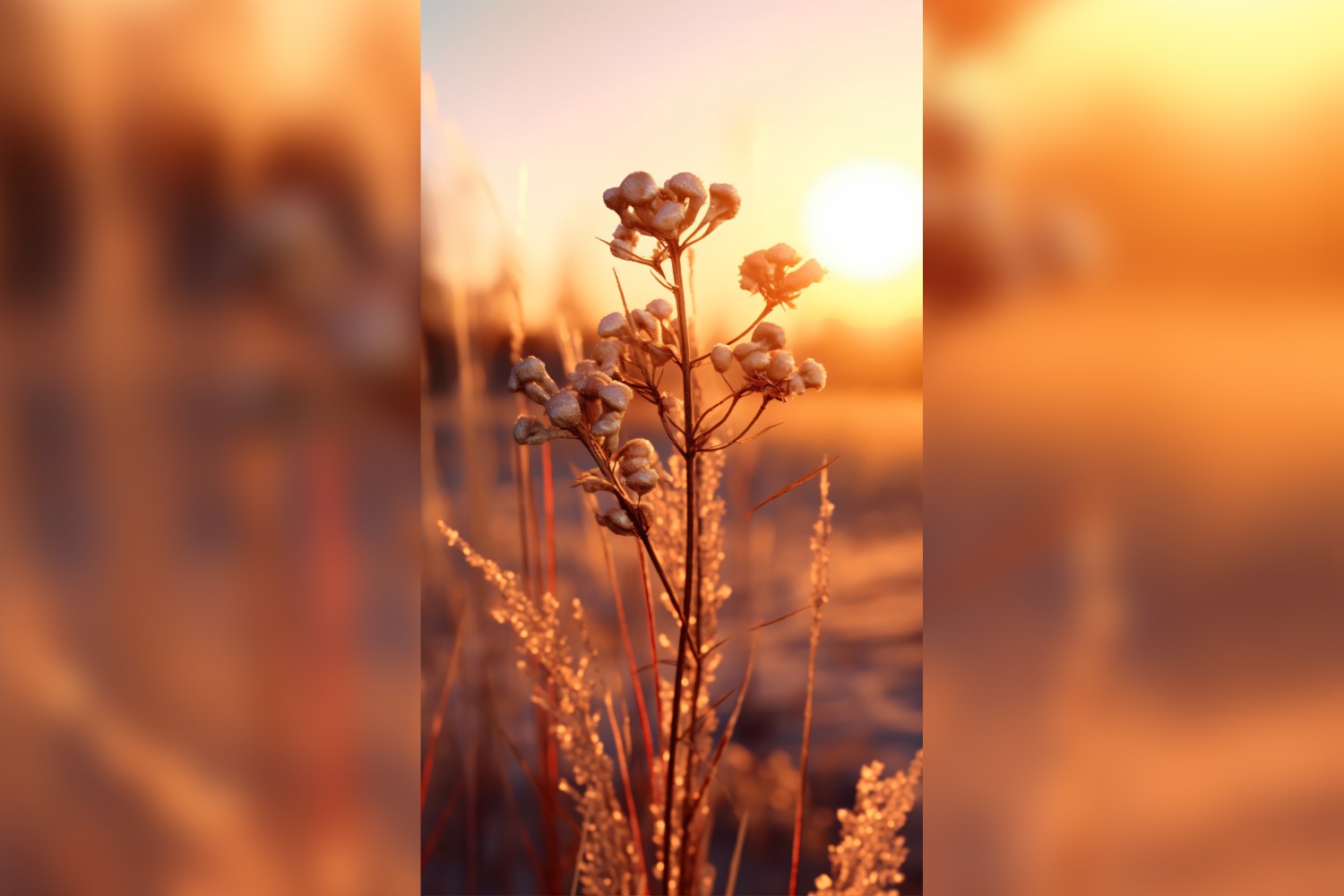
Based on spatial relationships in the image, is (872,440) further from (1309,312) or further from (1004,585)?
(1309,312)

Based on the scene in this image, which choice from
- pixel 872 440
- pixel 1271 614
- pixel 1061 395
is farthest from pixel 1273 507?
pixel 872 440

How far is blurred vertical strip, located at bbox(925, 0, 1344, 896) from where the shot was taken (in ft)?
3.26

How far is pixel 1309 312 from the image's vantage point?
3.25 ft

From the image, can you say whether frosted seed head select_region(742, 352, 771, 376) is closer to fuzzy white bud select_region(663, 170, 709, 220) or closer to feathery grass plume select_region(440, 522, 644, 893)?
fuzzy white bud select_region(663, 170, 709, 220)

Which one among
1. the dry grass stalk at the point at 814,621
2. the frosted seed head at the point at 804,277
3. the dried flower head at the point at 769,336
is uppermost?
the frosted seed head at the point at 804,277

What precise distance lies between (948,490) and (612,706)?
48 centimetres

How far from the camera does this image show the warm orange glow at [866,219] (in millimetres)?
1120

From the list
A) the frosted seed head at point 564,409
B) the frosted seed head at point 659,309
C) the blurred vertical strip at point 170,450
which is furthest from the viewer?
the blurred vertical strip at point 170,450

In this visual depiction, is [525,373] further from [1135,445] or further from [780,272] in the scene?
[1135,445]

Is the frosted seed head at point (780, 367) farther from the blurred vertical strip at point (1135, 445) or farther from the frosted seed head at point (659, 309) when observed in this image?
the blurred vertical strip at point (1135, 445)

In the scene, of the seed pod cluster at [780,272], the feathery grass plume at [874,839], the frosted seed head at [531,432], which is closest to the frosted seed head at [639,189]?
the seed pod cluster at [780,272]

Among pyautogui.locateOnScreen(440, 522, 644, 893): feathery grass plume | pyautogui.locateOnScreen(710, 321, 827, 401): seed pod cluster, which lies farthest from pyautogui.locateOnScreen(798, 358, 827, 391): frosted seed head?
pyautogui.locateOnScreen(440, 522, 644, 893): feathery grass plume

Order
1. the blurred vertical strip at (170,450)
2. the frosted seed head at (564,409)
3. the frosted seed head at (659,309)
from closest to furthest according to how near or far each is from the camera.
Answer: the frosted seed head at (564,409) < the frosted seed head at (659,309) < the blurred vertical strip at (170,450)

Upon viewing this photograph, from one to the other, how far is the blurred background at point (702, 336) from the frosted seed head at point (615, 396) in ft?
1.03
